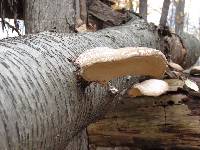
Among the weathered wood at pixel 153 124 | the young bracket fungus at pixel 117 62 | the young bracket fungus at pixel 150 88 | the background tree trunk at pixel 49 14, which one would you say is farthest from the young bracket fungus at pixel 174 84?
the young bracket fungus at pixel 117 62

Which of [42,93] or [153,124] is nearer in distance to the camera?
[42,93]

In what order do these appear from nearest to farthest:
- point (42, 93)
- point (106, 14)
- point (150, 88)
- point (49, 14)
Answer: point (42, 93)
point (150, 88)
point (49, 14)
point (106, 14)

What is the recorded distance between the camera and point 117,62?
1.80 metres

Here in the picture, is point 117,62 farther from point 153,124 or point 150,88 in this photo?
point 153,124

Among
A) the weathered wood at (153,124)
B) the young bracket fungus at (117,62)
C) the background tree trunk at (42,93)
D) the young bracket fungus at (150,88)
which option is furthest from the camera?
the weathered wood at (153,124)

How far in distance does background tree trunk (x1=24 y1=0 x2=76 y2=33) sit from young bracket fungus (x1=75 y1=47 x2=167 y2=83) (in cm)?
149

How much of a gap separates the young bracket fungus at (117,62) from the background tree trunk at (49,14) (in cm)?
149

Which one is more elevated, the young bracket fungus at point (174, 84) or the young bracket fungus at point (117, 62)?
the young bracket fungus at point (117, 62)

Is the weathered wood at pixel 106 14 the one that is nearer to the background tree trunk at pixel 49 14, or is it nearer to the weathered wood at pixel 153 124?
the background tree trunk at pixel 49 14

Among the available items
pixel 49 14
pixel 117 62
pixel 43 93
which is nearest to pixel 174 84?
pixel 49 14

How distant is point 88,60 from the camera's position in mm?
1811

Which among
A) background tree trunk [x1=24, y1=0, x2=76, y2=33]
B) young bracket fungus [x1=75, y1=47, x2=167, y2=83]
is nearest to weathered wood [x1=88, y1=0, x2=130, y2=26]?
background tree trunk [x1=24, y1=0, x2=76, y2=33]

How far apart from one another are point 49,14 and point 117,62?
1.73 meters

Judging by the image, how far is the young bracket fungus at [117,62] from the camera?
1.76m
